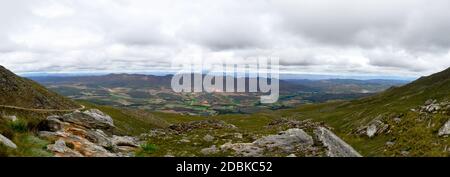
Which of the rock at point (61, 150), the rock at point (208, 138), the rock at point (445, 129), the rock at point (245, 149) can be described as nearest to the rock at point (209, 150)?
the rock at point (245, 149)

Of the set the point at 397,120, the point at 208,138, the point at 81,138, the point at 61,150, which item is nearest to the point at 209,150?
the point at 208,138

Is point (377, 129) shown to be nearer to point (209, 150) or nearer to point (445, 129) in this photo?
point (445, 129)

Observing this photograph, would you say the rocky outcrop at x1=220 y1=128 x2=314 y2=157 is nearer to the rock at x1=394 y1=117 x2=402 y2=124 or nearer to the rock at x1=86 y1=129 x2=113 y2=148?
the rock at x1=86 y1=129 x2=113 y2=148

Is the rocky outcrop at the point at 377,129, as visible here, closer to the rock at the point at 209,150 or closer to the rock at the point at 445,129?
the rock at the point at 445,129

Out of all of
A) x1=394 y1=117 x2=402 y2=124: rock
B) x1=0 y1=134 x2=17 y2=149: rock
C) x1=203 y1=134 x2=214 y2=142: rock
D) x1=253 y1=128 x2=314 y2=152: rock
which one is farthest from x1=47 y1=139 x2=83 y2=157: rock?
x1=394 y1=117 x2=402 y2=124: rock
